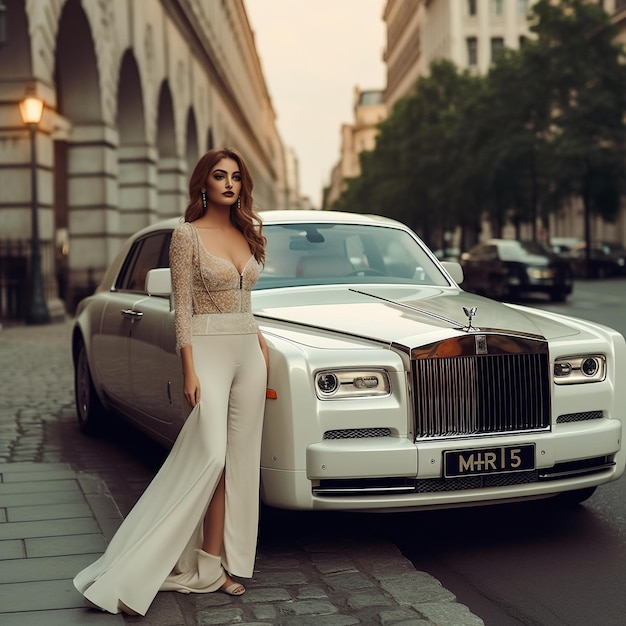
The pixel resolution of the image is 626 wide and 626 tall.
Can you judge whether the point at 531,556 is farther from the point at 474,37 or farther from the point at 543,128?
the point at 474,37

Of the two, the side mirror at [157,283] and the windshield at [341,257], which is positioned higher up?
the windshield at [341,257]

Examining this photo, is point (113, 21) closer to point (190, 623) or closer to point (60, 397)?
point (60, 397)

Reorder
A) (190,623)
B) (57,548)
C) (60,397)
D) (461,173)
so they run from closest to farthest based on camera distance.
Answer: (190,623)
(57,548)
(60,397)
(461,173)

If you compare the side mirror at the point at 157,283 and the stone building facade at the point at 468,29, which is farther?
the stone building facade at the point at 468,29

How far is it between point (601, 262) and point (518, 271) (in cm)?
1676

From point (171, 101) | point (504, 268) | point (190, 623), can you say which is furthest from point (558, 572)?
point (171, 101)

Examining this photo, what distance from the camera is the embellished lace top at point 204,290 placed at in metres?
4.20

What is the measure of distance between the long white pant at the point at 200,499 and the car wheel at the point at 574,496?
193cm


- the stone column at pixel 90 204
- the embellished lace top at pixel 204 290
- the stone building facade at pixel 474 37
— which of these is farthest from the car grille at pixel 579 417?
the stone building facade at pixel 474 37

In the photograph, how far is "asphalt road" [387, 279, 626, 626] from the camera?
413 centimetres

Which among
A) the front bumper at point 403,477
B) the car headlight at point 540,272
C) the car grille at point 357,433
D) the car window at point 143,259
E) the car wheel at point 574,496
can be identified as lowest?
the car wheel at point 574,496

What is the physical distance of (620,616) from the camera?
4.02 m

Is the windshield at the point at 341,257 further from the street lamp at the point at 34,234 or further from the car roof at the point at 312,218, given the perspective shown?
the street lamp at the point at 34,234

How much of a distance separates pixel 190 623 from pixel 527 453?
163 cm
